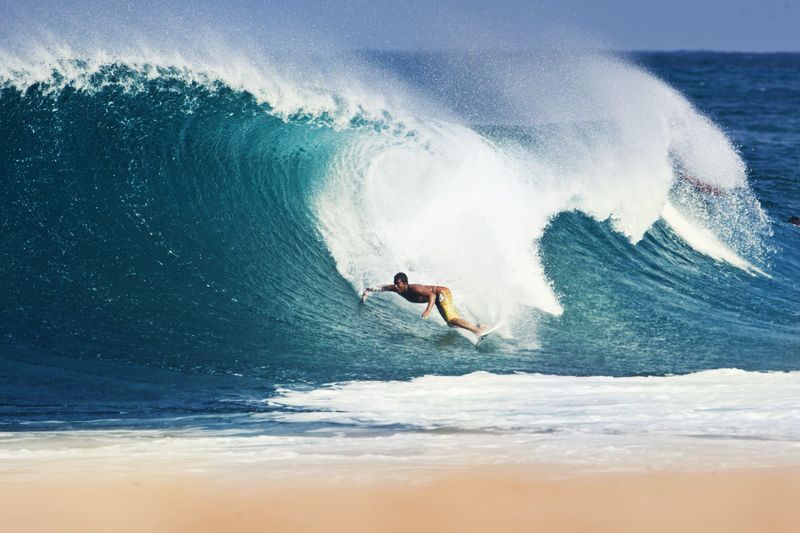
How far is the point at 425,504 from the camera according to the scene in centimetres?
516

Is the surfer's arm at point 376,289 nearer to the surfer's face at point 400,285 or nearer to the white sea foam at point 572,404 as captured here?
the surfer's face at point 400,285

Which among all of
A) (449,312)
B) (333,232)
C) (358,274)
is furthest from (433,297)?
(333,232)

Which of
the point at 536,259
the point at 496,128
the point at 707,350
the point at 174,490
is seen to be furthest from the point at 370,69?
the point at 174,490

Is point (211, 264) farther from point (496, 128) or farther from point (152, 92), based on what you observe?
point (496, 128)

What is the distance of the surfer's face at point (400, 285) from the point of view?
28.6 ft

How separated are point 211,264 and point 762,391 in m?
4.92

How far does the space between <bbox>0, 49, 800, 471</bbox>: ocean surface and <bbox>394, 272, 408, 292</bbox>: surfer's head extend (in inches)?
14.8

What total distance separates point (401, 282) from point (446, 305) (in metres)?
0.42

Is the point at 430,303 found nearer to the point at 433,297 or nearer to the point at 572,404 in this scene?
the point at 433,297

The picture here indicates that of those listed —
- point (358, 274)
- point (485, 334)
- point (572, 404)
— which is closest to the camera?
point (572, 404)

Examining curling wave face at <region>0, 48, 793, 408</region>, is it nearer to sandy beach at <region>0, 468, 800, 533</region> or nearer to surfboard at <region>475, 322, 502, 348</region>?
surfboard at <region>475, 322, 502, 348</region>

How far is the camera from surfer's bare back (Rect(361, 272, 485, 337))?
8.68 m

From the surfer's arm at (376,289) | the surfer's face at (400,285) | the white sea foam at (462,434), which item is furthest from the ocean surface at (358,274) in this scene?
the surfer's face at (400,285)

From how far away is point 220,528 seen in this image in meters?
4.88
